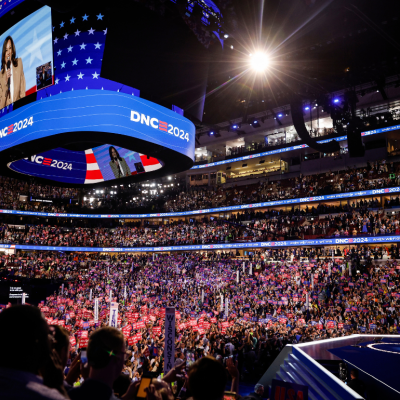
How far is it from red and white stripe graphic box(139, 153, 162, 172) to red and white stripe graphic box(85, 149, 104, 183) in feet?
11.1

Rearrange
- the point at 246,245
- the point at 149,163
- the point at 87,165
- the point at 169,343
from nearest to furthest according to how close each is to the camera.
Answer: the point at 169,343 → the point at 149,163 → the point at 87,165 → the point at 246,245

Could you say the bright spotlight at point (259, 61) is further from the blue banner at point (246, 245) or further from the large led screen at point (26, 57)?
the blue banner at point (246, 245)

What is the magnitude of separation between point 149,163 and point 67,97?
6.44 meters

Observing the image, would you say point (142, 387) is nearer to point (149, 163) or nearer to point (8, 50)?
point (8, 50)

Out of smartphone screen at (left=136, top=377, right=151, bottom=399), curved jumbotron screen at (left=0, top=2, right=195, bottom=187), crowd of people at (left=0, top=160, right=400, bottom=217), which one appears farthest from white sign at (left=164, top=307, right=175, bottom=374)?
crowd of people at (left=0, top=160, right=400, bottom=217)

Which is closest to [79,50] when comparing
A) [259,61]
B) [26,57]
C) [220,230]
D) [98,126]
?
[26,57]

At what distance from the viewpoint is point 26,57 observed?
559 inches

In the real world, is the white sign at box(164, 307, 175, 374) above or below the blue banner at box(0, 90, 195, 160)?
below

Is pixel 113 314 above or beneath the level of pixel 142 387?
beneath

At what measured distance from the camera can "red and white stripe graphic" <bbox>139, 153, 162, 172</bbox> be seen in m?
18.4

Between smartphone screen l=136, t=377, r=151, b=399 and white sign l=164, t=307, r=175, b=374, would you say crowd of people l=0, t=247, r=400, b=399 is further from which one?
white sign l=164, t=307, r=175, b=374

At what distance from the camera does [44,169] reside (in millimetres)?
19750

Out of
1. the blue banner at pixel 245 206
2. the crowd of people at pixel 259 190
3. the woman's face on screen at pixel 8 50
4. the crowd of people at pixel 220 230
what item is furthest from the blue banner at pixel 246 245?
the woman's face on screen at pixel 8 50

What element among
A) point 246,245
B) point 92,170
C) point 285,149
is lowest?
point 246,245
